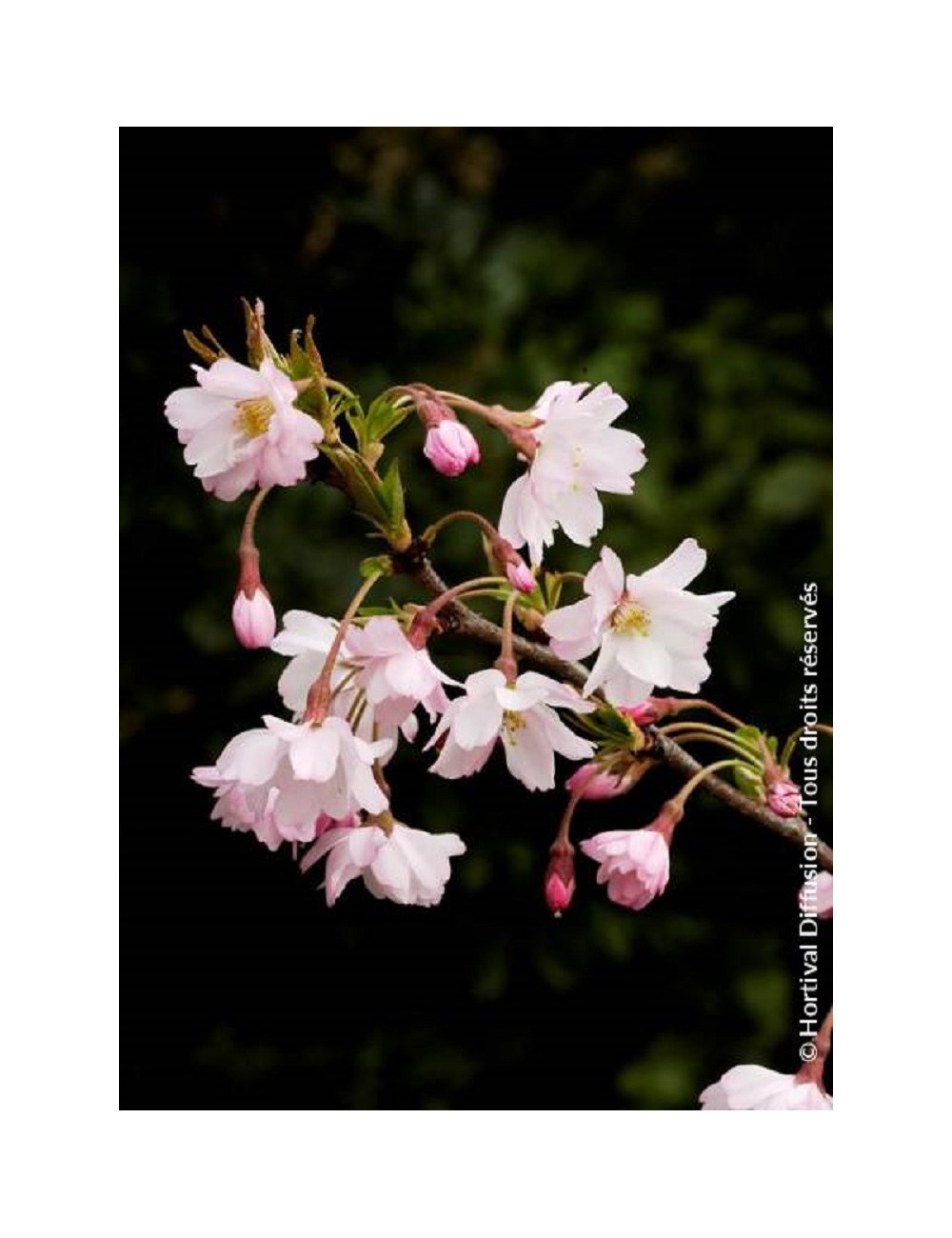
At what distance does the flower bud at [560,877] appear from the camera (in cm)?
144

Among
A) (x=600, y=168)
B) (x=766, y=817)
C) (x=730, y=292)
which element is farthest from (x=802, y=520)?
(x=766, y=817)

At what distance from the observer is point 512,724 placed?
1330mm

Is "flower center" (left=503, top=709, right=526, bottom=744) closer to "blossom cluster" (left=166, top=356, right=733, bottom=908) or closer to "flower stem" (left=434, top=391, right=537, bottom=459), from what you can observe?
"blossom cluster" (left=166, top=356, right=733, bottom=908)

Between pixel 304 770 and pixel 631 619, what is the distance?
28 cm

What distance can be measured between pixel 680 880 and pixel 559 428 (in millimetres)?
994

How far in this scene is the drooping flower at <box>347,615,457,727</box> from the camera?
1244 mm

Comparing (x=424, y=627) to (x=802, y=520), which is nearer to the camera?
(x=424, y=627)

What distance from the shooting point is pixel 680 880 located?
2199 mm

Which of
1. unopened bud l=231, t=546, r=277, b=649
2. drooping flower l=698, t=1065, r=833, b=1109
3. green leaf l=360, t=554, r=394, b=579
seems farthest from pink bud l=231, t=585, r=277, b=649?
drooping flower l=698, t=1065, r=833, b=1109

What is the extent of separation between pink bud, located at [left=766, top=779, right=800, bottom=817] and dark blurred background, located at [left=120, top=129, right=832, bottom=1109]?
51 cm

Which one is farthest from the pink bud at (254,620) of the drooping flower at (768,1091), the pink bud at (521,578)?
the drooping flower at (768,1091)
